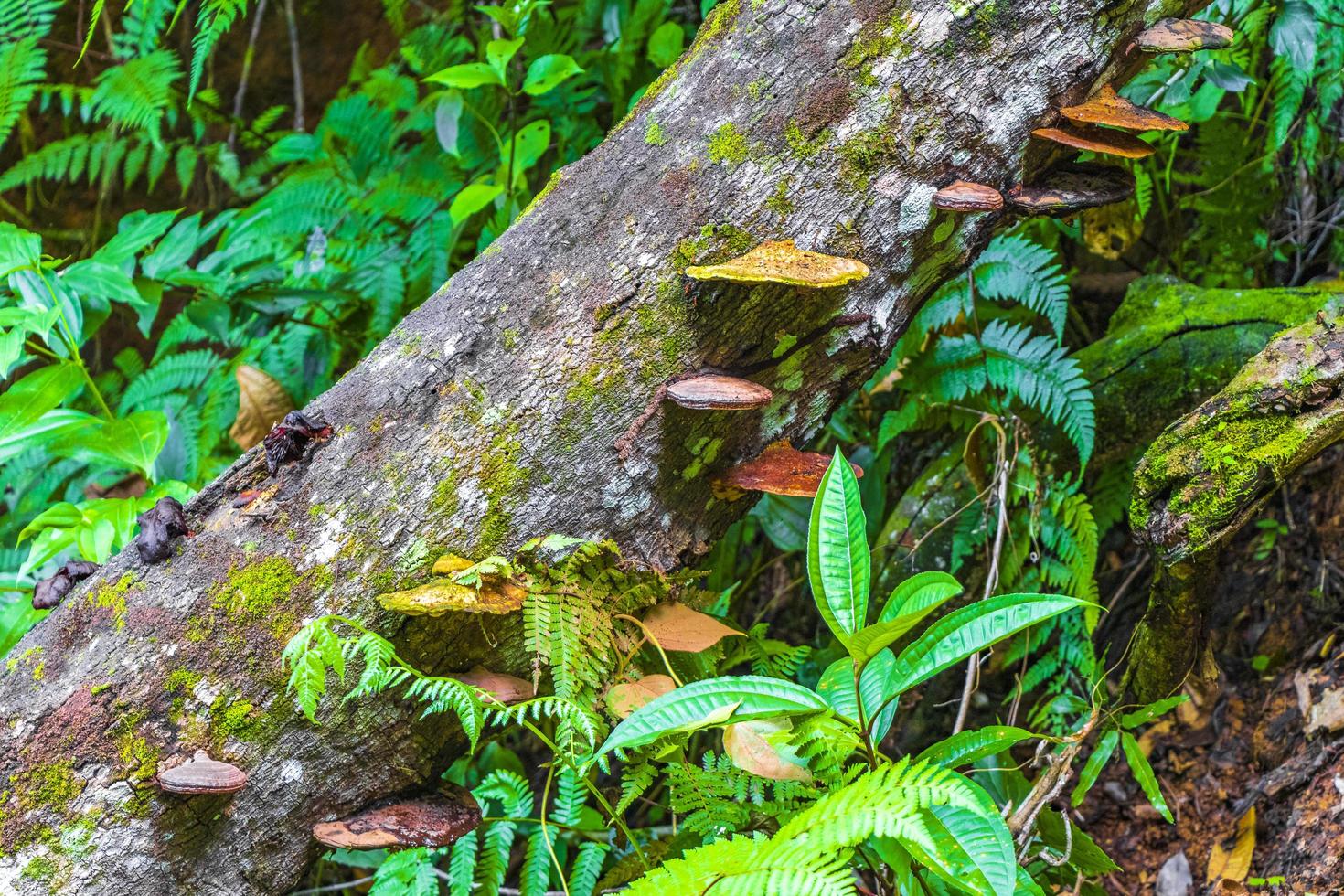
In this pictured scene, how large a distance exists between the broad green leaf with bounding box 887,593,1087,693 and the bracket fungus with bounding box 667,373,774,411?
0.60m

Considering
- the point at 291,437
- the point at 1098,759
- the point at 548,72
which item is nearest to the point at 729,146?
the point at 291,437

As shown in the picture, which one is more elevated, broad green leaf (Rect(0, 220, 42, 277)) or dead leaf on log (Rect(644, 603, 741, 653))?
broad green leaf (Rect(0, 220, 42, 277))

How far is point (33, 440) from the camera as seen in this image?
112 inches

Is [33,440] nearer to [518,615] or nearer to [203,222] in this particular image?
[518,615]

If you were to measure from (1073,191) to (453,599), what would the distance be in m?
1.75

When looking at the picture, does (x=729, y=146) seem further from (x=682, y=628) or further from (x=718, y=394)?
(x=682, y=628)

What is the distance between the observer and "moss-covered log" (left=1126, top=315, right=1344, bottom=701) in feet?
7.30

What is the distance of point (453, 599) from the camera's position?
6.48 ft

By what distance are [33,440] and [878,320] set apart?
98.7 inches

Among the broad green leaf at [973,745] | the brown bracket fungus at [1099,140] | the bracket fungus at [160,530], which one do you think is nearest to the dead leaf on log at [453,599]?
the bracket fungus at [160,530]

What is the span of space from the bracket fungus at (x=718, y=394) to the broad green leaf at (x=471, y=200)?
1.67 metres

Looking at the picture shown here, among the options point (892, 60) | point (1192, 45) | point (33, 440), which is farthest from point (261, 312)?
point (1192, 45)

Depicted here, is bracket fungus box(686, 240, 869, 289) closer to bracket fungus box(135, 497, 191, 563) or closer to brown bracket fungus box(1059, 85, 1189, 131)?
brown bracket fungus box(1059, 85, 1189, 131)

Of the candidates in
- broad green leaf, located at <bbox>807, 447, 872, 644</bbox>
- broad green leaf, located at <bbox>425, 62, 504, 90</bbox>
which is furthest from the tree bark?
broad green leaf, located at <bbox>425, 62, 504, 90</bbox>
